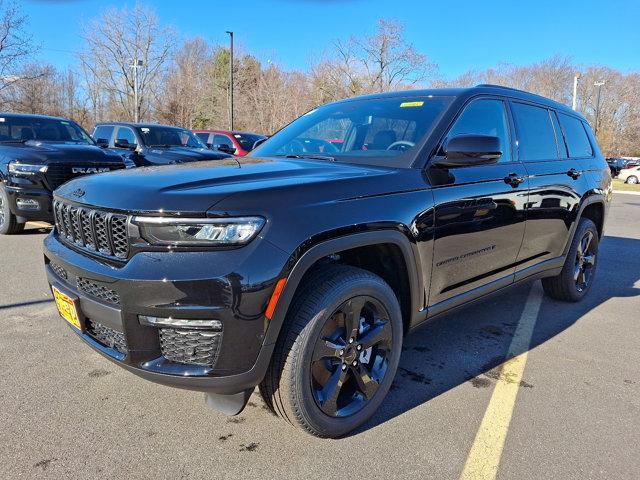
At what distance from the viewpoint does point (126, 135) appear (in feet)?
34.8

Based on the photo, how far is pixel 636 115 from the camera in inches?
2461

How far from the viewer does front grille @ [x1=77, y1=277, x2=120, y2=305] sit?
2107 millimetres

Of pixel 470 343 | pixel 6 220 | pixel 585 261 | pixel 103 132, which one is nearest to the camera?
pixel 470 343

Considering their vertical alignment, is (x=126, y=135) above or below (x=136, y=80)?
below

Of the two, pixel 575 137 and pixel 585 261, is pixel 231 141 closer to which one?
pixel 575 137

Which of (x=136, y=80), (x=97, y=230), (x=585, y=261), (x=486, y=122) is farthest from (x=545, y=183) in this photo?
(x=136, y=80)

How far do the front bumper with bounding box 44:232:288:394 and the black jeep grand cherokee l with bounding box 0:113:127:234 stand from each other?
211 inches

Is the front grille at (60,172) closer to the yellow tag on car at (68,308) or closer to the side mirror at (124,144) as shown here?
the side mirror at (124,144)

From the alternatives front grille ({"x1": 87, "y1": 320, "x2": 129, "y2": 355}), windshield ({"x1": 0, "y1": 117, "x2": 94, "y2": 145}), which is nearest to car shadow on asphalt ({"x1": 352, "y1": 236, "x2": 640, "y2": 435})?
front grille ({"x1": 87, "y1": 320, "x2": 129, "y2": 355})

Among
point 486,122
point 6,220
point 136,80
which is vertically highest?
point 136,80

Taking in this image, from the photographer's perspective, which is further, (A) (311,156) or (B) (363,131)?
(B) (363,131)

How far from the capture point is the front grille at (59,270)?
249 cm

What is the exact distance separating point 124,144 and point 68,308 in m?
8.52

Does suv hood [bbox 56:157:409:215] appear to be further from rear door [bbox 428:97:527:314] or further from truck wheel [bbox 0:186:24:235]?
truck wheel [bbox 0:186:24:235]
